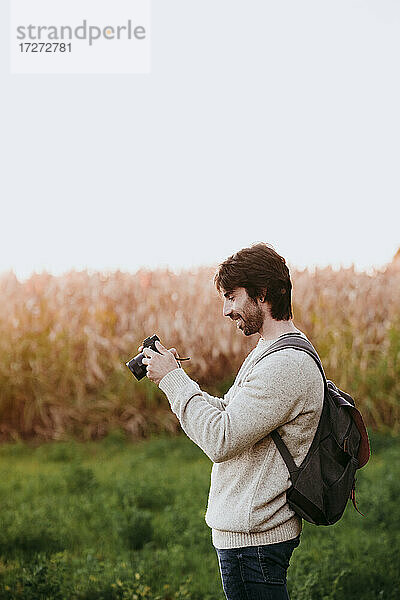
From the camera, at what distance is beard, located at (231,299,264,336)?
2.39 meters

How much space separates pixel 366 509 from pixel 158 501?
1.43m

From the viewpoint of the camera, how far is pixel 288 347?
90.9 inches

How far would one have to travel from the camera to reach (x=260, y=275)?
234 centimetres

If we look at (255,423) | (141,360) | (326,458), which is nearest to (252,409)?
(255,423)

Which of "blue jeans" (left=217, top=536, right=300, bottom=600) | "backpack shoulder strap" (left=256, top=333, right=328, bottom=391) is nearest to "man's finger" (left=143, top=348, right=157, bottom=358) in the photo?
"backpack shoulder strap" (left=256, top=333, right=328, bottom=391)

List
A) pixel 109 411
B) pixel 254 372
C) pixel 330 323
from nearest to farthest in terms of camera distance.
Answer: pixel 254 372, pixel 109 411, pixel 330 323

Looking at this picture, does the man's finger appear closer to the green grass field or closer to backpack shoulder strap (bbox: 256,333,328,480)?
backpack shoulder strap (bbox: 256,333,328,480)

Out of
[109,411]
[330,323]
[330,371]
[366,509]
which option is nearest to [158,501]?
[366,509]

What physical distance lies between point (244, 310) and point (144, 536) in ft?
10.3

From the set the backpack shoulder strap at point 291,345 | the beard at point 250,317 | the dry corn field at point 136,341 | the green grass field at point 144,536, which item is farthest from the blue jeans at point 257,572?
the dry corn field at point 136,341

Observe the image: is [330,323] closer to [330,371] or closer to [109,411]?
[330,371]

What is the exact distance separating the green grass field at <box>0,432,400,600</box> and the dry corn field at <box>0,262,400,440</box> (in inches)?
39.6

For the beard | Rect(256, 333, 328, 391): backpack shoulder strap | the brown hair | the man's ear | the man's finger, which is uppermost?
the brown hair

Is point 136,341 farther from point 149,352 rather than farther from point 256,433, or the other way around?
point 256,433
